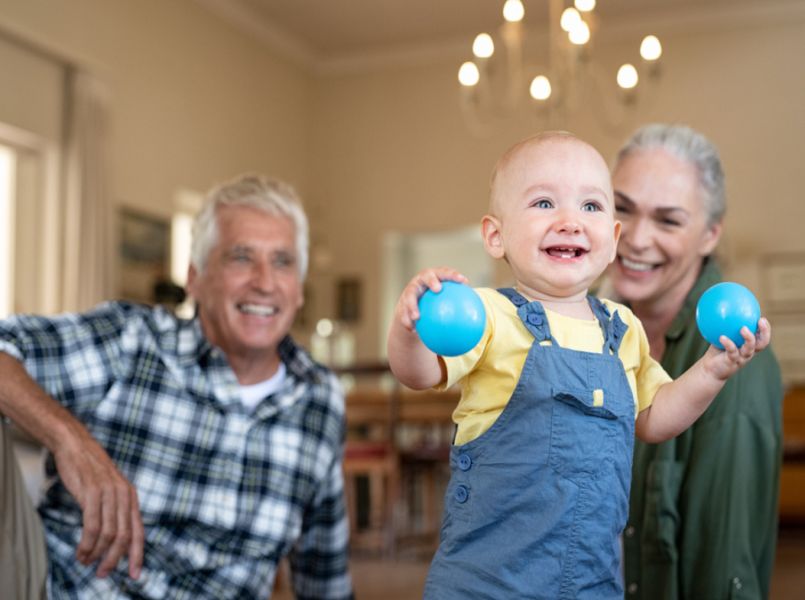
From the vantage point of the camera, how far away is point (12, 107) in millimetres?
5797

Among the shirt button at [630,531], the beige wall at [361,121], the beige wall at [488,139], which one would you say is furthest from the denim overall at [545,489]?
the beige wall at [488,139]

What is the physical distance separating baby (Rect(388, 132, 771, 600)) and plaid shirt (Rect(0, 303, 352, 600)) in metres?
0.80

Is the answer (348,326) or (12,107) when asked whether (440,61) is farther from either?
(12,107)

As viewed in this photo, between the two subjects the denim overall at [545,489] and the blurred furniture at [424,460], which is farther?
the blurred furniture at [424,460]

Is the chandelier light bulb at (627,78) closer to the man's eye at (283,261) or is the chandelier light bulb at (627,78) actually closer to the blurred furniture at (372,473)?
the blurred furniture at (372,473)

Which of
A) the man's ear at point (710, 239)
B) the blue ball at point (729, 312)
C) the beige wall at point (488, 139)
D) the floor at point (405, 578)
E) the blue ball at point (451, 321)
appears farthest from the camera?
the beige wall at point (488, 139)

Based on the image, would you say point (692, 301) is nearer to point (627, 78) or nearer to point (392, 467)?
point (627, 78)

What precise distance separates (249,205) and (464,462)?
3.49ft

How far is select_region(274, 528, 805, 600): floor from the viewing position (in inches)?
153

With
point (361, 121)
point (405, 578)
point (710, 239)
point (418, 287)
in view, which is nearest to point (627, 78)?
point (405, 578)

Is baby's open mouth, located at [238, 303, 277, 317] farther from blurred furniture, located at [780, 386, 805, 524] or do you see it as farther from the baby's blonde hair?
blurred furniture, located at [780, 386, 805, 524]

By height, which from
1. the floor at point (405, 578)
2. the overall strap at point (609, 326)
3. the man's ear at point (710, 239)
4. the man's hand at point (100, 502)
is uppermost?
the man's ear at point (710, 239)

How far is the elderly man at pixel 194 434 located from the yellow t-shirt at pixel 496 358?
71cm

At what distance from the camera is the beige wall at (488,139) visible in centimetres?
759
